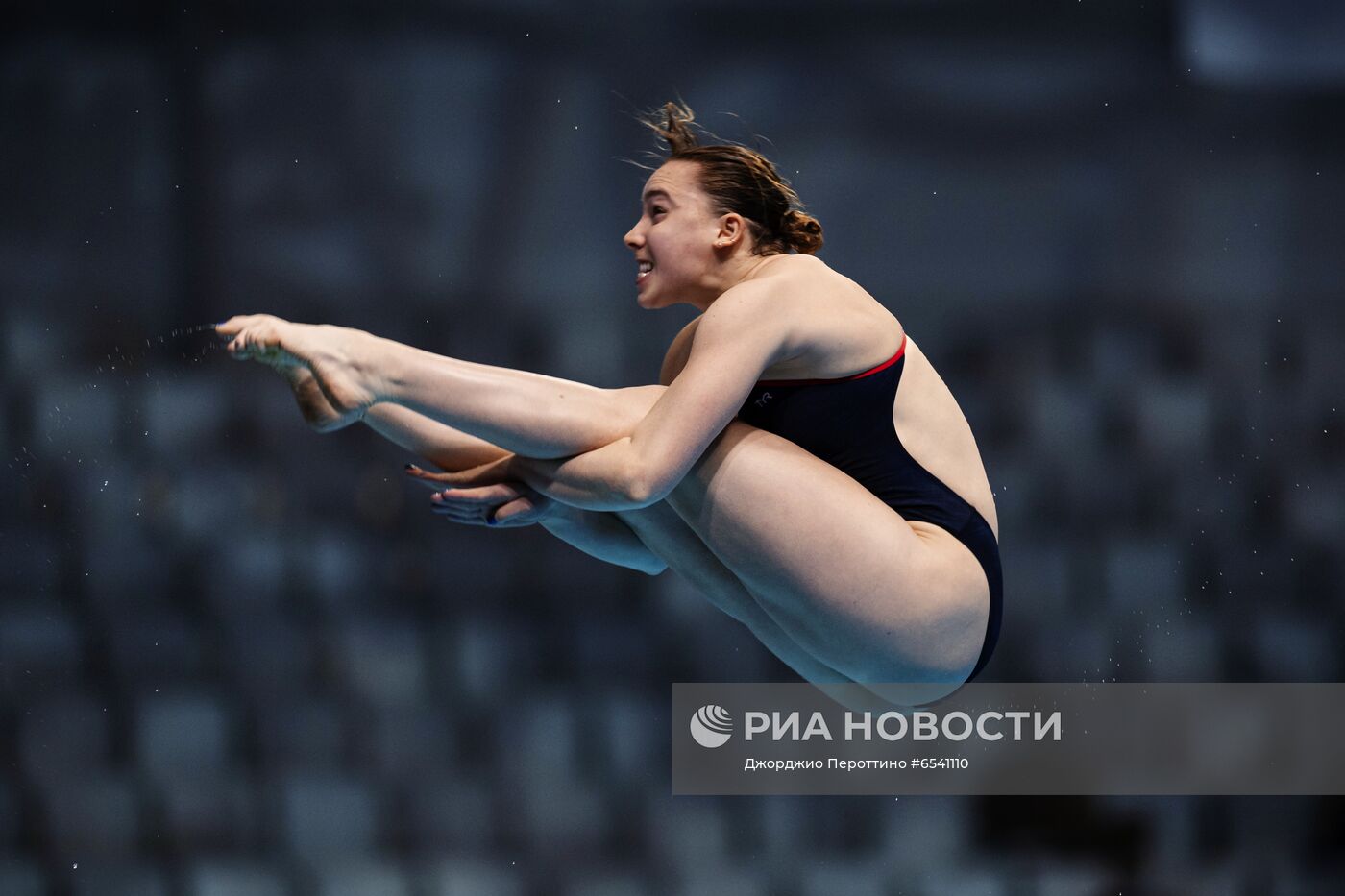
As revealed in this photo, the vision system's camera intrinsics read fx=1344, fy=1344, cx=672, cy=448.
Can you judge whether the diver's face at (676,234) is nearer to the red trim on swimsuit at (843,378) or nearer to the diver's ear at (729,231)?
the diver's ear at (729,231)

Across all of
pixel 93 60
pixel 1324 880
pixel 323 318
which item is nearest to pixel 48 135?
pixel 93 60

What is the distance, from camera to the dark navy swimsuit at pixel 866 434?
1.51 meters

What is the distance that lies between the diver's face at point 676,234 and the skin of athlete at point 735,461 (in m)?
0.04

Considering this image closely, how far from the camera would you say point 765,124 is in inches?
106

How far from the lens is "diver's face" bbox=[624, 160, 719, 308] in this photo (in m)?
1.63

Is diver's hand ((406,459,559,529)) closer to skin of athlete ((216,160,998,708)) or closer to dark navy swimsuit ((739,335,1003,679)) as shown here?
skin of athlete ((216,160,998,708))

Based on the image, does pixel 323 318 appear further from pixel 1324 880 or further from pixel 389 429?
pixel 1324 880

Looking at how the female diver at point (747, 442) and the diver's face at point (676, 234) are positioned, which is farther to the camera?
the diver's face at point (676, 234)

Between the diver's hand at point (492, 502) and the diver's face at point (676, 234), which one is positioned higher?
the diver's face at point (676, 234)

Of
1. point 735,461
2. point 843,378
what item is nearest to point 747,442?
point 735,461

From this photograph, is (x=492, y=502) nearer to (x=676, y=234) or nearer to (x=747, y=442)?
(x=747, y=442)

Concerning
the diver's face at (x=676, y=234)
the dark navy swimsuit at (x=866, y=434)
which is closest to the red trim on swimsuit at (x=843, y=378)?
the dark navy swimsuit at (x=866, y=434)

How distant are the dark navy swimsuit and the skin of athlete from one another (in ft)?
0.06

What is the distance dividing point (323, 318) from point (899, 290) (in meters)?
1.16
